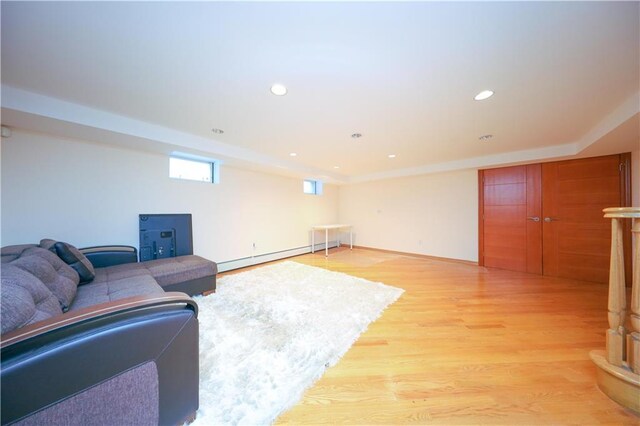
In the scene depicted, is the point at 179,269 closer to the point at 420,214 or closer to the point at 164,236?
the point at 164,236

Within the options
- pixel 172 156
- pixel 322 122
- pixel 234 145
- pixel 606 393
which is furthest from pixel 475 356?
pixel 172 156

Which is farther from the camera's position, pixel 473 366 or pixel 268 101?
pixel 268 101

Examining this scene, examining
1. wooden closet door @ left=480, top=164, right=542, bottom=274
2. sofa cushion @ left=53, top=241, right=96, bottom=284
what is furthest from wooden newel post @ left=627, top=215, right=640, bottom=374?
sofa cushion @ left=53, top=241, right=96, bottom=284

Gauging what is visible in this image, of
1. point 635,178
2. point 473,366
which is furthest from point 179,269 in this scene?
point 635,178

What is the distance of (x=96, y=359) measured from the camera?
0.87 meters

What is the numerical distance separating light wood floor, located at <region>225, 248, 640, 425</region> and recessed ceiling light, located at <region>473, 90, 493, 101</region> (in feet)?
7.36

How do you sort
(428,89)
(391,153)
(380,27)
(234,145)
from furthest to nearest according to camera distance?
(391,153) → (234,145) → (428,89) → (380,27)

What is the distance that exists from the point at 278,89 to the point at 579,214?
5060 millimetres

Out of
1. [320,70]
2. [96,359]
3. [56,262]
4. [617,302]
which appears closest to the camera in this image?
[96,359]

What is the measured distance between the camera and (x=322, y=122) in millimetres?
2600

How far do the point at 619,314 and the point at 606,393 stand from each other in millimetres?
497

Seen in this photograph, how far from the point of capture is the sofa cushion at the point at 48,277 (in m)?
1.44

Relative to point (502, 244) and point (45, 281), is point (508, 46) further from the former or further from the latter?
point (502, 244)

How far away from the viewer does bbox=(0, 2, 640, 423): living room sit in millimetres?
1256
